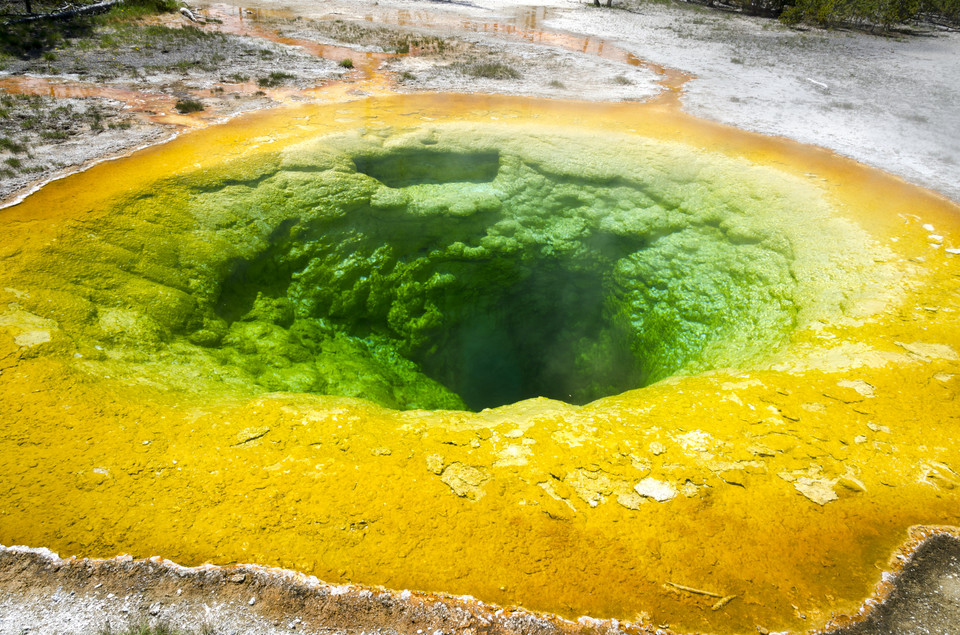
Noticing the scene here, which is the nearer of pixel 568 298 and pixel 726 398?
pixel 726 398

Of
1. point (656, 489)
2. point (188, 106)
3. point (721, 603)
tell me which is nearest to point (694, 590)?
point (721, 603)

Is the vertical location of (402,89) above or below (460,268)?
above

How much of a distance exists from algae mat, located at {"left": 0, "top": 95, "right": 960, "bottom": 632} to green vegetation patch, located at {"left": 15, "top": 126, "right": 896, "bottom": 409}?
0.03 meters

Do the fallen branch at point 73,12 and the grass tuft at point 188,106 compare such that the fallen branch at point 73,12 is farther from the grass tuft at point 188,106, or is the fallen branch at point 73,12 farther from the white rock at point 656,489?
the white rock at point 656,489

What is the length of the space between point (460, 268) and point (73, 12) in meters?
15.1

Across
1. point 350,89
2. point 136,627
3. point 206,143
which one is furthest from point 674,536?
point 350,89

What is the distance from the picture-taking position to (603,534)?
233 cm

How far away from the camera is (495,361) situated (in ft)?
21.4

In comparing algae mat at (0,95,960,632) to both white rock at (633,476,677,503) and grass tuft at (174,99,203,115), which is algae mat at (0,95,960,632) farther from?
grass tuft at (174,99,203,115)

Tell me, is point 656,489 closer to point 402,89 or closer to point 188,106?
point 188,106

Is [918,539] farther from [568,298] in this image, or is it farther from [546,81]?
[546,81]

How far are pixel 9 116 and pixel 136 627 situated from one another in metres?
8.02

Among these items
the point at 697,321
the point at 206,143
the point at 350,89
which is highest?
the point at 350,89

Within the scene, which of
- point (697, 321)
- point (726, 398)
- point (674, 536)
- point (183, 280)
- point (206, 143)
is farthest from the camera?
point (206, 143)
